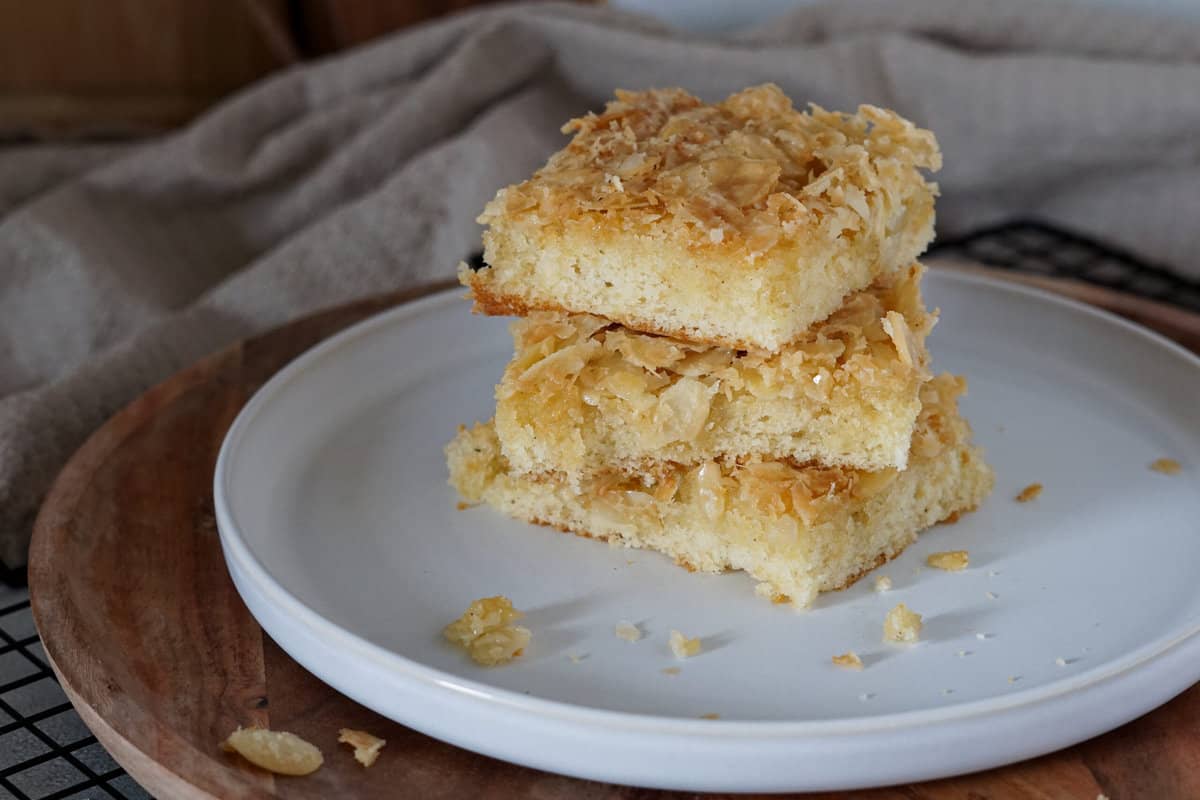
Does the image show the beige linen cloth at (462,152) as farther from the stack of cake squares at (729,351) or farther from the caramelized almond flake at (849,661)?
the caramelized almond flake at (849,661)

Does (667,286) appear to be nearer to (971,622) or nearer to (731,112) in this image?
(731,112)

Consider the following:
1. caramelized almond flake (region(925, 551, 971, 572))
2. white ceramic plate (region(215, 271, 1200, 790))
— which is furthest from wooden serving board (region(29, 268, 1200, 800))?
caramelized almond flake (region(925, 551, 971, 572))

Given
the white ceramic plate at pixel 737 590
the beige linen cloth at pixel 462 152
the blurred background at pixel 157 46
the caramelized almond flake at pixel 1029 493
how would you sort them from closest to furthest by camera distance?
1. the white ceramic plate at pixel 737 590
2. the caramelized almond flake at pixel 1029 493
3. the beige linen cloth at pixel 462 152
4. the blurred background at pixel 157 46

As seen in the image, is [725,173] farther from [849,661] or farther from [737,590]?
[849,661]

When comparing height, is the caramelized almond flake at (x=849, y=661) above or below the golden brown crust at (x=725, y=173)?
below

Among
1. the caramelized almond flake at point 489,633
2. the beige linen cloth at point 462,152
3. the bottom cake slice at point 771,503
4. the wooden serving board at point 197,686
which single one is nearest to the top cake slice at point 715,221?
the bottom cake slice at point 771,503

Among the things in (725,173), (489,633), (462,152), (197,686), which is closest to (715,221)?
(725,173)
